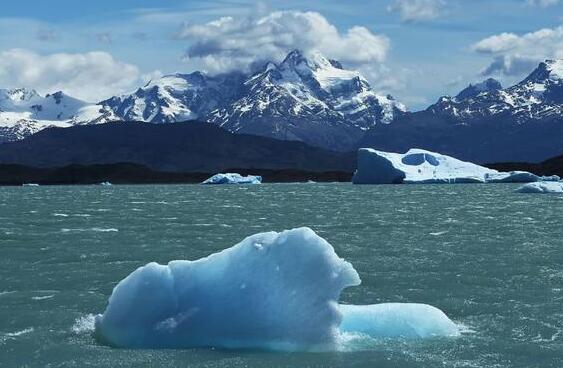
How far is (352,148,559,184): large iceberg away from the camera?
128m

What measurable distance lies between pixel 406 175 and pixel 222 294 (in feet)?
377

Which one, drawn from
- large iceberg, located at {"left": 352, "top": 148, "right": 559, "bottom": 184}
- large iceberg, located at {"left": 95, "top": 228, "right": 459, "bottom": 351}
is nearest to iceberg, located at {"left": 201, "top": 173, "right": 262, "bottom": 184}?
large iceberg, located at {"left": 352, "top": 148, "right": 559, "bottom": 184}

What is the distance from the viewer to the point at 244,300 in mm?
15453

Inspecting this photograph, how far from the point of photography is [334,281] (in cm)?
1526

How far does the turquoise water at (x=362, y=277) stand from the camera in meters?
15.1

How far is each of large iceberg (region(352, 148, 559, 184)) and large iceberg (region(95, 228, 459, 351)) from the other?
4372 inches

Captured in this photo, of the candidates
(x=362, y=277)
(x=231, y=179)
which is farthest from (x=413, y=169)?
(x=362, y=277)

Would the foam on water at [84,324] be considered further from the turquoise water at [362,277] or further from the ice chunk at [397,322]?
the ice chunk at [397,322]

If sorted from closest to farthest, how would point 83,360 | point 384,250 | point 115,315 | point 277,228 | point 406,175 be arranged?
point 83,360 → point 115,315 → point 384,250 → point 277,228 → point 406,175

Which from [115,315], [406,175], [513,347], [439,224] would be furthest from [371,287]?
[406,175]

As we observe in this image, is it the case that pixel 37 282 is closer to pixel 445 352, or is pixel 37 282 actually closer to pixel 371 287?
pixel 371 287

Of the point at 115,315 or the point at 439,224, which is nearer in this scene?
the point at 115,315

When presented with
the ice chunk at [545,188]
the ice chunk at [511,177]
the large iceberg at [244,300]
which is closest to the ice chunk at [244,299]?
the large iceberg at [244,300]

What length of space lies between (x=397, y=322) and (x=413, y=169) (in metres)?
115
